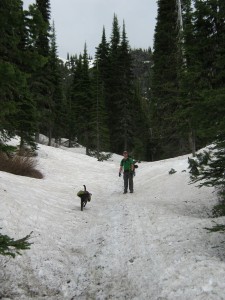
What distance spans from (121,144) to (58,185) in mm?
31181

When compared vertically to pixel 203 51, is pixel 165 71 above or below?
above

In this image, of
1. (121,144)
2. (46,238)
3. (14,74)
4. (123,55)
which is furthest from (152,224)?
(123,55)

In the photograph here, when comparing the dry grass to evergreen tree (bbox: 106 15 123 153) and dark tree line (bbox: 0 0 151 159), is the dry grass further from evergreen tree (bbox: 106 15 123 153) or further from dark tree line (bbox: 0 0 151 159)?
evergreen tree (bbox: 106 15 123 153)

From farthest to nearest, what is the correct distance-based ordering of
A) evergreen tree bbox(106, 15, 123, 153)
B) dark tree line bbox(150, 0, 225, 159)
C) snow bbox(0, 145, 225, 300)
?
1. evergreen tree bbox(106, 15, 123, 153)
2. dark tree line bbox(150, 0, 225, 159)
3. snow bbox(0, 145, 225, 300)

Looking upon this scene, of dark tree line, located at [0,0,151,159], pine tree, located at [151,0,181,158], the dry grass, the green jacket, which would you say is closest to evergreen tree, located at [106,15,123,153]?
dark tree line, located at [0,0,151,159]

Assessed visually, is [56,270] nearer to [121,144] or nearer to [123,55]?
[121,144]

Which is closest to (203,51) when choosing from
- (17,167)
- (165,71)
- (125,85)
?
(17,167)

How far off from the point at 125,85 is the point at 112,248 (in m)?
39.6

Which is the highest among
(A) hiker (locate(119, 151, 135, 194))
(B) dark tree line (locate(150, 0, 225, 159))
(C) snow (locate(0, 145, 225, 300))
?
(B) dark tree line (locate(150, 0, 225, 159))

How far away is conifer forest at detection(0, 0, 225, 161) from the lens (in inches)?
258

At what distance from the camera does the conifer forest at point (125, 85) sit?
6.55 m

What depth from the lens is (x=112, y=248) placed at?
25.3 feet

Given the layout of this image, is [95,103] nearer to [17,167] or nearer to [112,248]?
[17,167]

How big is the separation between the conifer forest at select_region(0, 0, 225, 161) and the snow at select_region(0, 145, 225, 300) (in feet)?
7.87
